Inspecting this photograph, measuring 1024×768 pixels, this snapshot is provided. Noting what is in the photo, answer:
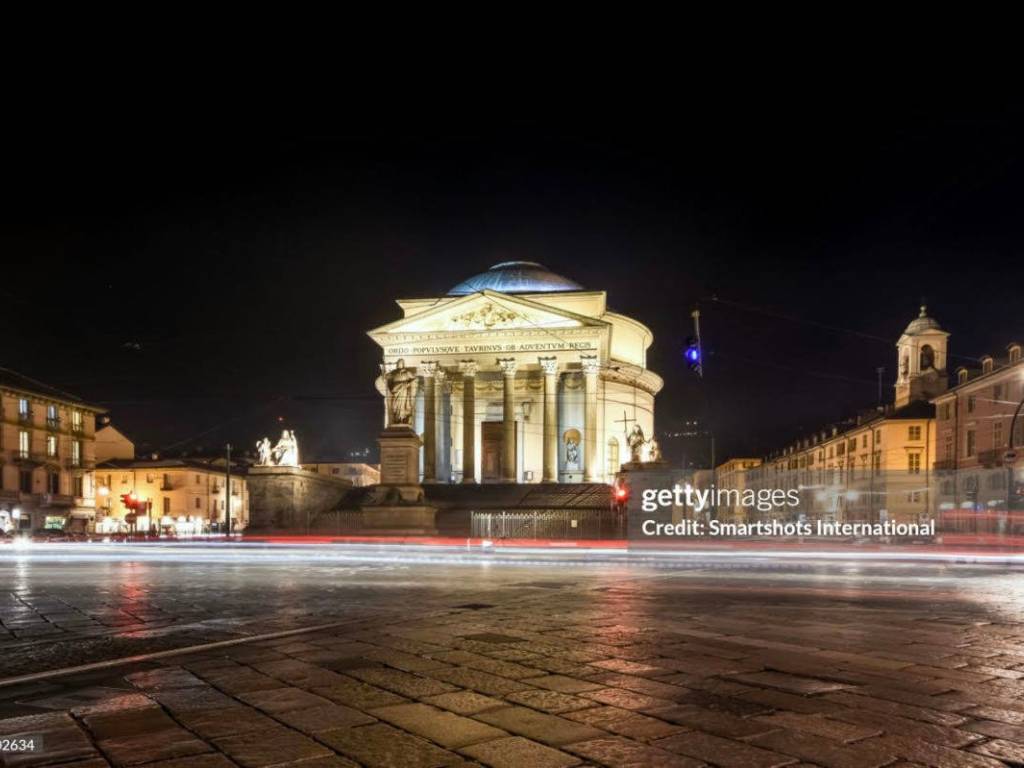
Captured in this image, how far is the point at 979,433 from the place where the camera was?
62.2 metres

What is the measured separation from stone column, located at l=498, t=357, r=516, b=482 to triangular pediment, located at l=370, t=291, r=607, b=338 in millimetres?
2461

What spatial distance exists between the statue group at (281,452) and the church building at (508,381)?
52.3 ft

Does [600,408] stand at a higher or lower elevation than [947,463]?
higher

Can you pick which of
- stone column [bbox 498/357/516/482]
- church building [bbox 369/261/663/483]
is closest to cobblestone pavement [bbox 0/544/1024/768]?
stone column [bbox 498/357/516/482]

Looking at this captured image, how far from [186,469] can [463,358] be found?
123 feet

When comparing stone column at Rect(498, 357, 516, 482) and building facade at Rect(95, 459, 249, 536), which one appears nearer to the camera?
stone column at Rect(498, 357, 516, 482)

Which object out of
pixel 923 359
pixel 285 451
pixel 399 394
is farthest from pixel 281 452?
pixel 923 359

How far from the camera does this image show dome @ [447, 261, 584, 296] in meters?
68.4

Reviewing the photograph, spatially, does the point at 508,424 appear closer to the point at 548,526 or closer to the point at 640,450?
the point at 640,450

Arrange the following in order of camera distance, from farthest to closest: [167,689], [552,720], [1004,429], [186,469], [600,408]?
[186,469] → [600,408] → [1004,429] → [167,689] → [552,720]

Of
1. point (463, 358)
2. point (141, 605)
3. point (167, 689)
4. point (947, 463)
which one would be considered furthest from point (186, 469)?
point (167, 689)

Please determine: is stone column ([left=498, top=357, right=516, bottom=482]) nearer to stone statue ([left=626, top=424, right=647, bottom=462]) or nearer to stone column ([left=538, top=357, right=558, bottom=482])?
stone column ([left=538, top=357, right=558, bottom=482])

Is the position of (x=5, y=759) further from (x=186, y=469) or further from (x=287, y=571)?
(x=186, y=469)

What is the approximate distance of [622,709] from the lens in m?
5.82
